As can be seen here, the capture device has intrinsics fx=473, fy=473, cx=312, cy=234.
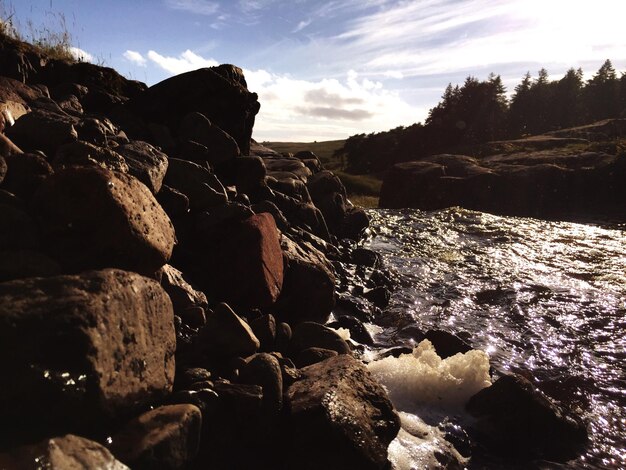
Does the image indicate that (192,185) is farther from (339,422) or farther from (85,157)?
(339,422)

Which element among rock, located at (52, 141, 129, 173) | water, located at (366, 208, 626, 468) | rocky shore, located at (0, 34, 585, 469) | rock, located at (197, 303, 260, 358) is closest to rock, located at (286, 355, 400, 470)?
rocky shore, located at (0, 34, 585, 469)

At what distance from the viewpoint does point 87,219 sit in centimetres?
493

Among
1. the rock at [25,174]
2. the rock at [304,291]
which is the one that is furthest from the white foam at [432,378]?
the rock at [25,174]

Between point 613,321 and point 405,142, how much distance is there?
4973 cm

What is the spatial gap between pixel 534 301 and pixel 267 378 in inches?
396

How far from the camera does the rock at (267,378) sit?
539 cm

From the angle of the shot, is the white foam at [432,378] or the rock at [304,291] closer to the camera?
the white foam at [432,378]

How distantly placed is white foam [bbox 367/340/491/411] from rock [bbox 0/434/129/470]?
481 centimetres

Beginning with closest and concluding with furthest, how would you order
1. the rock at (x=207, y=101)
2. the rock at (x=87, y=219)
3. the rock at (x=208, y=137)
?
the rock at (x=87, y=219) < the rock at (x=208, y=137) < the rock at (x=207, y=101)

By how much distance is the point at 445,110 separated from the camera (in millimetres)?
64188

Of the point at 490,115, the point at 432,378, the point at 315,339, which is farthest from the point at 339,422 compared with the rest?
the point at 490,115

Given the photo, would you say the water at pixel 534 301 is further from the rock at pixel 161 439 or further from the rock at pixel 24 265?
the rock at pixel 24 265

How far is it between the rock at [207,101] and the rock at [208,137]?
2.21 feet

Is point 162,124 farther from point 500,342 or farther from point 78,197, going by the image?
point 500,342
